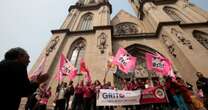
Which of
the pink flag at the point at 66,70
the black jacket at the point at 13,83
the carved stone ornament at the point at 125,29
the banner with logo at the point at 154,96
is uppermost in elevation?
the carved stone ornament at the point at 125,29

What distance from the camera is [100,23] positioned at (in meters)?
19.4

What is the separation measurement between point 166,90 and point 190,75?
560cm

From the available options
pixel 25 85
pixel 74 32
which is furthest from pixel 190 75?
pixel 25 85

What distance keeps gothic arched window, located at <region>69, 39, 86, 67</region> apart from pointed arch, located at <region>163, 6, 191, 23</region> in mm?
10216

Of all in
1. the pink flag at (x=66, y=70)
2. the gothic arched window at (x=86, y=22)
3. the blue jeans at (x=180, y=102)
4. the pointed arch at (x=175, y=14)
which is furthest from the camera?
the gothic arched window at (x=86, y=22)

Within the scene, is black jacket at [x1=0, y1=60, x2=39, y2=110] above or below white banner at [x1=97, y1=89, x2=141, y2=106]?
below

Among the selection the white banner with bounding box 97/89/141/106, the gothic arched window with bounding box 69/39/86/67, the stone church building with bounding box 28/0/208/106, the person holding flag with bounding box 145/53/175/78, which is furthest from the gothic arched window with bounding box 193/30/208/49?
the white banner with bounding box 97/89/141/106

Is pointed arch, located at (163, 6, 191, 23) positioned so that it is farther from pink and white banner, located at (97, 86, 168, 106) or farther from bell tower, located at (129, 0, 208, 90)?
pink and white banner, located at (97, 86, 168, 106)

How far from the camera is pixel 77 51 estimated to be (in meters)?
17.7

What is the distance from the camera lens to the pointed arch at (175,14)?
19.7m

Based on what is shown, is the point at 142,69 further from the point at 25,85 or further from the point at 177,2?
the point at 25,85

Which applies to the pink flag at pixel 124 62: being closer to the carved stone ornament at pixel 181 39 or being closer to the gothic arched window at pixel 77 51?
the gothic arched window at pixel 77 51

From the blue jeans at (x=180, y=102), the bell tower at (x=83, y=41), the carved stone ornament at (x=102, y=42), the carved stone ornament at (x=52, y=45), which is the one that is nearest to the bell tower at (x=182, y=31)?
the bell tower at (x=83, y=41)

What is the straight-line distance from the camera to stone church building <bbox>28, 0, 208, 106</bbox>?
14273 mm
